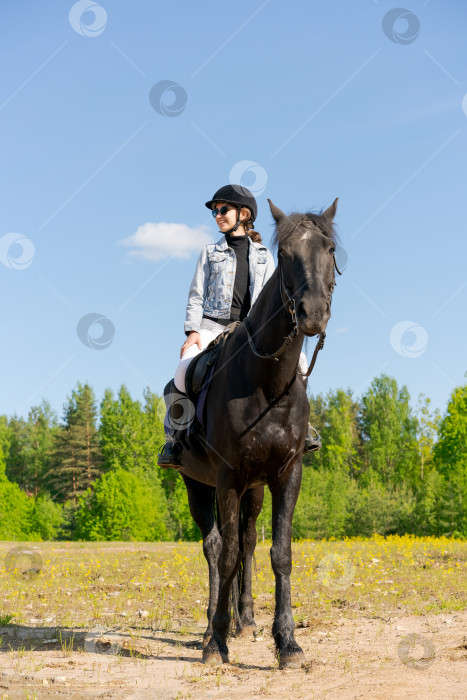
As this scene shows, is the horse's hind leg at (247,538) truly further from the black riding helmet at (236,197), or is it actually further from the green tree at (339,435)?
the green tree at (339,435)

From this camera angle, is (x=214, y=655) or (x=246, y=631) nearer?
(x=214, y=655)

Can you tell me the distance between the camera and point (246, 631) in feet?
24.3

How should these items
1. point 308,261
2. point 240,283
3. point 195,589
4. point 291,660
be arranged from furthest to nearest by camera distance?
1. point 195,589
2. point 240,283
3. point 291,660
4. point 308,261

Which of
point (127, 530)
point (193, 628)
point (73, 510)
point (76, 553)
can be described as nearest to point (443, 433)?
point (127, 530)

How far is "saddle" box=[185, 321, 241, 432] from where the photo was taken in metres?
6.57

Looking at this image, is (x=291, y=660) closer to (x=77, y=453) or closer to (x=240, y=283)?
(x=240, y=283)

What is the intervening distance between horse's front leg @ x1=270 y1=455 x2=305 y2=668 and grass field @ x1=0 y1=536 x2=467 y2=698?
19 centimetres

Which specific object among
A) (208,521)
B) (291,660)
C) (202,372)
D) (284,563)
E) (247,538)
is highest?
(202,372)

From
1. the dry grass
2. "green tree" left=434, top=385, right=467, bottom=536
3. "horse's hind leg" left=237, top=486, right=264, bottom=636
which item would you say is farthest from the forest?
"horse's hind leg" left=237, top=486, right=264, bottom=636

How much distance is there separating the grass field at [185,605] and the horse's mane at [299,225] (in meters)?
3.51

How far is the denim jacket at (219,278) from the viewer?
7.19 meters

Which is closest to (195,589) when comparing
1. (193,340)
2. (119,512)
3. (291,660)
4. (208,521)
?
(208,521)

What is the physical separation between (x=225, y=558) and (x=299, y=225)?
10.1 ft

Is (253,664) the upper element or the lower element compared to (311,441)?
lower
